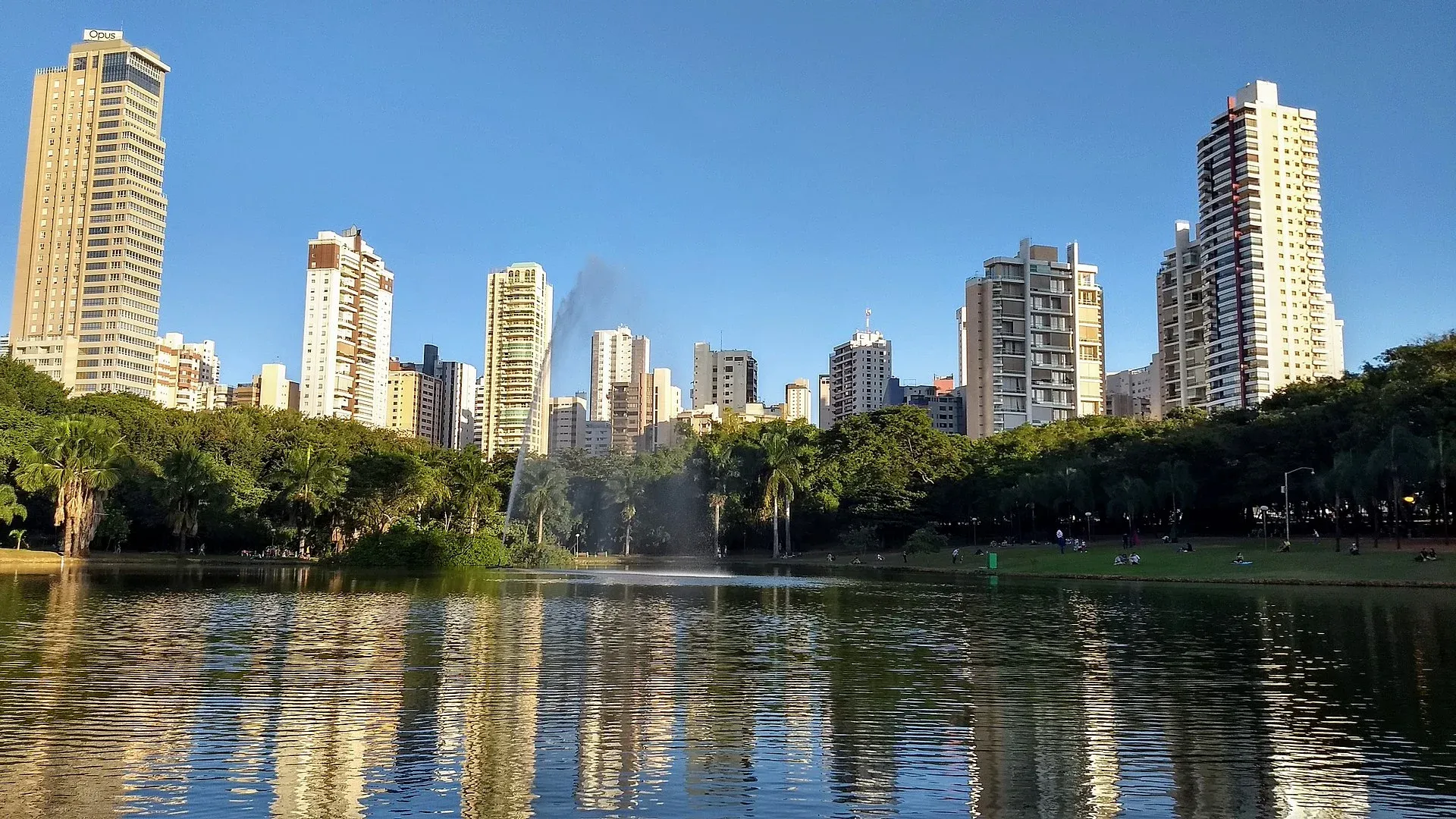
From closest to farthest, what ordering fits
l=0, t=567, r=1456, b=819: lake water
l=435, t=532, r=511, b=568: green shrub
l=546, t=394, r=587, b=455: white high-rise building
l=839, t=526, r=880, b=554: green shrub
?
l=0, t=567, r=1456, b=819: lake water < l=546, t=394, r=587, b=455: white high-rise building < l=435, t=532, r=511, b=568: green shrub < l=839, t=526, r=880, b=554: green shrub

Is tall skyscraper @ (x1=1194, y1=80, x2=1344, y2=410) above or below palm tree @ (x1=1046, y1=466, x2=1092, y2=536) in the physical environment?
above

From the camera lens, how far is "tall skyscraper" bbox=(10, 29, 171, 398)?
18512 centimetres

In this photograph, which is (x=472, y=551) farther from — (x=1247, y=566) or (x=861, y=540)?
(x=1247, y=566)

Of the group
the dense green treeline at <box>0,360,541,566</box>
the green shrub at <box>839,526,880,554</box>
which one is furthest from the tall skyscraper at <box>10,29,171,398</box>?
the green shrub at <box>839,526,880,554</box>

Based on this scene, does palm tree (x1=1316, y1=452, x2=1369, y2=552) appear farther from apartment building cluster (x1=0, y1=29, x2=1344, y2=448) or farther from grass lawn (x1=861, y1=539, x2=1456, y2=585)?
apartment building cluster (x1=0, y1=29, x2=1344, y2=448)

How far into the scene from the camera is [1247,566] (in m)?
62.1

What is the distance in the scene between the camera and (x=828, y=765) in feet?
43.9

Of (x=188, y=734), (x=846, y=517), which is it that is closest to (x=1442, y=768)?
(x=188, y=734)

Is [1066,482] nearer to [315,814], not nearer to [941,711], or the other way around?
[941,711]

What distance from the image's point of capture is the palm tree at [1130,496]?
8750cm

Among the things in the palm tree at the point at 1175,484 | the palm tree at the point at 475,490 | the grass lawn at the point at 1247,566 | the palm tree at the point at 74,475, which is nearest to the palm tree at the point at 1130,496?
the palm tree at the point at 1175,484

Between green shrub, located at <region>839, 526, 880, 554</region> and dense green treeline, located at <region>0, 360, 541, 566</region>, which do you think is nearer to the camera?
dense green treeline, located at <region>0, 360, 541, 566</region>

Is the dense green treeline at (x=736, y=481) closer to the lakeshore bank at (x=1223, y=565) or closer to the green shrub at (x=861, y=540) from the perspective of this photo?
the green shrub at (x=861, y=540)

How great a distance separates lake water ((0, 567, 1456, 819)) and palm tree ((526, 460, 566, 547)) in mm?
38307
